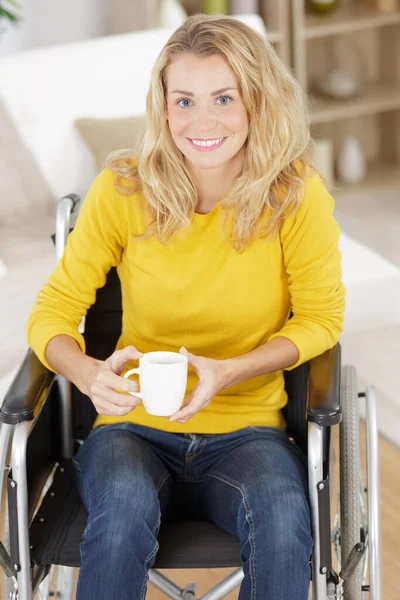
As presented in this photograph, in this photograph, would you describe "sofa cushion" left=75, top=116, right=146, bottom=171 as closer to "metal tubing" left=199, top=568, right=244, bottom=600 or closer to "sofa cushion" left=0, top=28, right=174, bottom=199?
"sofa cushion" left=0, top=28, right=174, bottom=199

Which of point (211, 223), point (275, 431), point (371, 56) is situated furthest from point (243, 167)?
point (371, 56)

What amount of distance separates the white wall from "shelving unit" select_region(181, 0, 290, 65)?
0.37 meters

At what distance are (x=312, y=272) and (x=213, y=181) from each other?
22cm

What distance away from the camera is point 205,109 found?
149 cm

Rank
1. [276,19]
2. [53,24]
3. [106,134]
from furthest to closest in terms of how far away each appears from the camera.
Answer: [276,19] → [53,24] → [106,134]

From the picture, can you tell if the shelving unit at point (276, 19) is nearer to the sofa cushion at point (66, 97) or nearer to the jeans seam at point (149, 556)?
the sofa cushion at point (66, 97)

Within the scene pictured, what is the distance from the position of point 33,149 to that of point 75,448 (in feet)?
4.54

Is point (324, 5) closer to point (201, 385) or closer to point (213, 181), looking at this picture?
point (213, 181)

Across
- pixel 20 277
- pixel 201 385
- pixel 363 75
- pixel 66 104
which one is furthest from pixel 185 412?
pixel 363 75

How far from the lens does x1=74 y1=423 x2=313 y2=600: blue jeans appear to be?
4.32 ft

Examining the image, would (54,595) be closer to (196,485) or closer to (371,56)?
(196,485)

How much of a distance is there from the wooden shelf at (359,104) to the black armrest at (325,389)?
8.87ft

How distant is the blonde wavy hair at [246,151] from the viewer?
148 centimetres

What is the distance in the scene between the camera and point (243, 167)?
157 centimetres
